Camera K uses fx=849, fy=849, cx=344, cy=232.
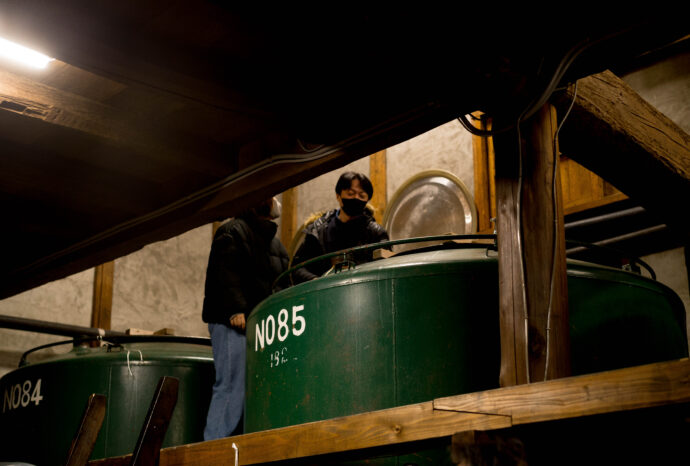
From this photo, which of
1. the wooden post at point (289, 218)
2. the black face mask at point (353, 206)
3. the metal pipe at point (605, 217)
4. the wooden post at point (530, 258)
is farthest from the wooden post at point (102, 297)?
the wooden post at point (530, 258)

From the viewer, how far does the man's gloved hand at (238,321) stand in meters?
5.94

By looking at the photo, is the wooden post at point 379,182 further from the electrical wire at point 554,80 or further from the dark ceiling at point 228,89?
the electrical wire at point 554,80

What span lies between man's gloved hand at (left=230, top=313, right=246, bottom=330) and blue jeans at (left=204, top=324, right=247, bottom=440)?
0.21 ft

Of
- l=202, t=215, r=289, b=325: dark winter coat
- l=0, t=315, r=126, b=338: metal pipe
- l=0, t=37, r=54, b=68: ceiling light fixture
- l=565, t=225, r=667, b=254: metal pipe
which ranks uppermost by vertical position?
l=0, t=37, r=54, b=68: ceiling light fixture

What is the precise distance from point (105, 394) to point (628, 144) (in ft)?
13.5

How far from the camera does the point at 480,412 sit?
125 inches

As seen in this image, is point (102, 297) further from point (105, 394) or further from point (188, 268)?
point (105, 394)

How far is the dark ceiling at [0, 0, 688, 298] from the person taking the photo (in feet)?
12.8

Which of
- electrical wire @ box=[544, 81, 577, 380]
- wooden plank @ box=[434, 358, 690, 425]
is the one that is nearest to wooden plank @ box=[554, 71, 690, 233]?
electrical wire @ box=[544, 81, 577, 380]

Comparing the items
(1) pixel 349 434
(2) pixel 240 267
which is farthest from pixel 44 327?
(1) pixel 349 434

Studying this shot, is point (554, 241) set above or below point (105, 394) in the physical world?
above

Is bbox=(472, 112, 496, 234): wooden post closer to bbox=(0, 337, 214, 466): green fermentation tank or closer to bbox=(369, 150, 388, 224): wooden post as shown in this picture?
bbox=(369, 150, 388, 224): wooden post

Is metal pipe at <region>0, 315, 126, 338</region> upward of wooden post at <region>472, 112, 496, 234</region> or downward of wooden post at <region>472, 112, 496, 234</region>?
downward

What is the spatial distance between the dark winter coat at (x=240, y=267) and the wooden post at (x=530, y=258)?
104 inches
